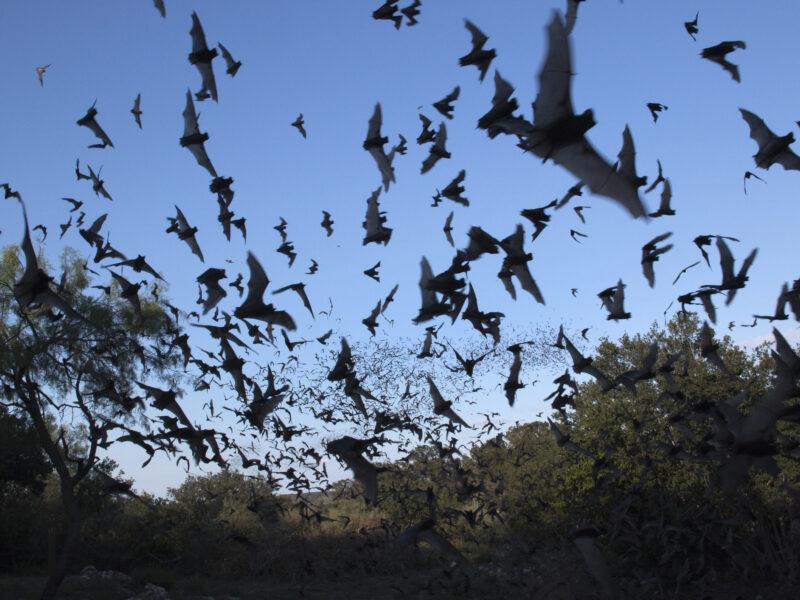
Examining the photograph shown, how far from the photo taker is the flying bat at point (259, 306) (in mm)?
5668

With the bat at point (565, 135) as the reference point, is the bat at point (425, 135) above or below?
above

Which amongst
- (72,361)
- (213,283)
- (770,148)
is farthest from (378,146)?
(72,361)

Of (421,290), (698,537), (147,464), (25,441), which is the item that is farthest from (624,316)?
(25,441)

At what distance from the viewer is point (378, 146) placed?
646 centimetres

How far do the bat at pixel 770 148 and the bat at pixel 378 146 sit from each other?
3539mm

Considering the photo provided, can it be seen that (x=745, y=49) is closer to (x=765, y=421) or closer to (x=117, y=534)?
(x=765, y=421)

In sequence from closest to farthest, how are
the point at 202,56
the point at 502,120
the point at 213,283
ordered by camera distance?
the point at 502,120, the point at 202,56, the point at 213,283

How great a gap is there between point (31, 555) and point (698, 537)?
78.9ft

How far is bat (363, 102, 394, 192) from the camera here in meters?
6.45

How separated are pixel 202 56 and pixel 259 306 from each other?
107 inches

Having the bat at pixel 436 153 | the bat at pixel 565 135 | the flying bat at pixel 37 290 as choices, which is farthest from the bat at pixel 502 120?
the flying bat at pixel 37 290

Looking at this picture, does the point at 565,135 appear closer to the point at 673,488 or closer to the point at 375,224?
the point at 375,224

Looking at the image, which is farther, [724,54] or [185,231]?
[185,231]

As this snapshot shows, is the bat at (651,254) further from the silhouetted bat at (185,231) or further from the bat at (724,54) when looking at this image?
the silhouetted bat at (185,231)
